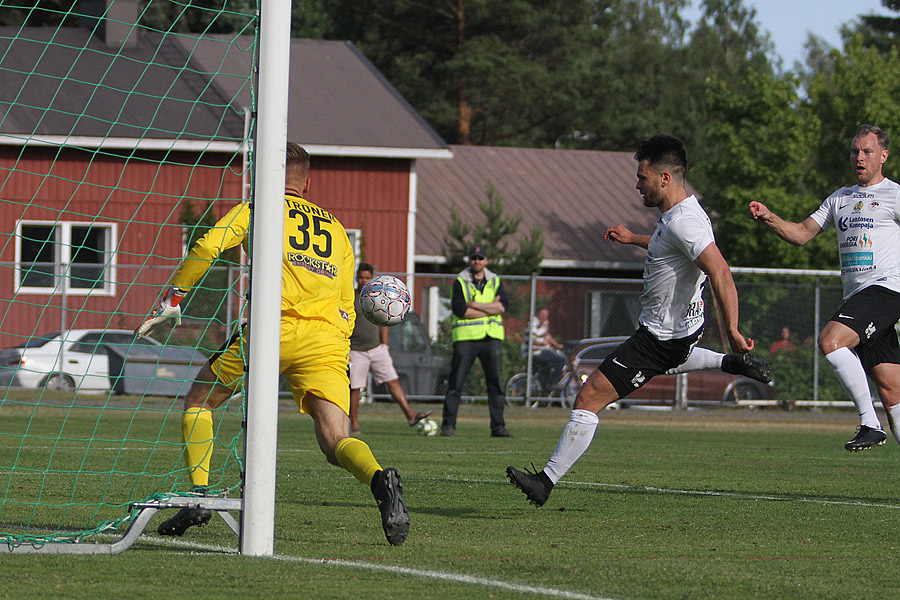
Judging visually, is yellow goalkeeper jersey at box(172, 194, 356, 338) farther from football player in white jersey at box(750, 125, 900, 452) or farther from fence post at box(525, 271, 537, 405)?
fence post at box(525, 271, 537, 405)

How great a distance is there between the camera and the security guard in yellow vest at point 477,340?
553 inches

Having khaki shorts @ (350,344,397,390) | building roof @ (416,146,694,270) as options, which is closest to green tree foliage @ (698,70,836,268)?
building roof @ (416,146,694,270)

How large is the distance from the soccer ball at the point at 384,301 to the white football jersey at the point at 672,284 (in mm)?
1577

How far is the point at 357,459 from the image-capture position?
222 inches

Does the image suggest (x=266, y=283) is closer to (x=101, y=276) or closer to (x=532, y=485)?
(x=532, y=485)

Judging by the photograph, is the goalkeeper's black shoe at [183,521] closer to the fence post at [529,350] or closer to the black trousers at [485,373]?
the black trousers at [485,373]

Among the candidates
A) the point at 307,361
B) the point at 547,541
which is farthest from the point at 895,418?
the point at 307,361

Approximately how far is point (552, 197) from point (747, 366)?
29.2 metres

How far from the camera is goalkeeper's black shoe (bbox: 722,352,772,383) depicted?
6633mm

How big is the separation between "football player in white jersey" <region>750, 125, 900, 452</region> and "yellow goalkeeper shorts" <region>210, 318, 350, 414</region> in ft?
10.3

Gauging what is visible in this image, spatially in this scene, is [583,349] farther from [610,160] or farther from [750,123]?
[610,160]

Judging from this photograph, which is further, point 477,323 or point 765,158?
point 765,158

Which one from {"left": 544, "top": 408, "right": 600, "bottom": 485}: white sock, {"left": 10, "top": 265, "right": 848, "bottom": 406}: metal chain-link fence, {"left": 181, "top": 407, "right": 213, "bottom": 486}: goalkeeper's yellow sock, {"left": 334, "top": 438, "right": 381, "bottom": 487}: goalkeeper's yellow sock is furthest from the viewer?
{"left": 10, "top": 265, "right": 848, "bottom": 406}: metal chain-link fence

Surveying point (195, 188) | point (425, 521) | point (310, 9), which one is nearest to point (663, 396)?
point (195, 188)
